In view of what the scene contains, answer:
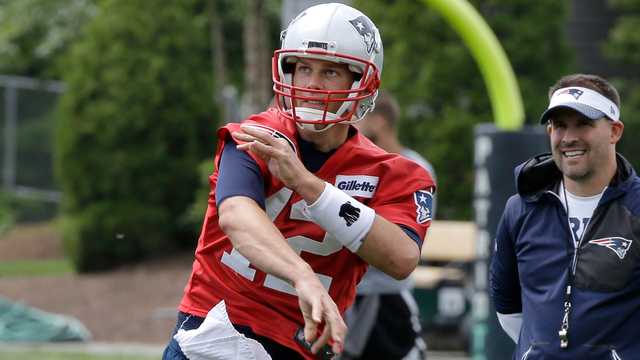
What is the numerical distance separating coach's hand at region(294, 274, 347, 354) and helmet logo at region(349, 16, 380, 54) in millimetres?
897

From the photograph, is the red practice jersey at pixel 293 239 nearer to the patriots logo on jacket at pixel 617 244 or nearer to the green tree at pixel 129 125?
the patriots logo on jacket at pixel 617 244

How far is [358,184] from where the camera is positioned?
13.8 feet

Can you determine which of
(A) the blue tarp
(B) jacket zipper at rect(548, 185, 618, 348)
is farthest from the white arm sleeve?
(A) the blue tarp

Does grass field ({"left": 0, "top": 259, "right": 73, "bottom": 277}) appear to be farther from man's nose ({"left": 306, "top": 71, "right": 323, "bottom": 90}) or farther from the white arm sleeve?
man's nose ({"left": 306, "top": 71, "right": 323, "bottom": 90})

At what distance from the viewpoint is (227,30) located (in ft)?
68.9

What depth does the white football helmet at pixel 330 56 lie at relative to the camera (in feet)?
13.4

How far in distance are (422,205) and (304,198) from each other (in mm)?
520

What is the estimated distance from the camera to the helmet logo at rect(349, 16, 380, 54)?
4.16 metres

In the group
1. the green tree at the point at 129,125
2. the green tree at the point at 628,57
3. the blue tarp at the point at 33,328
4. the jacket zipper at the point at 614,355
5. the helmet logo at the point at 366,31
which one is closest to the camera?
the helmet logo at the point at 366,31

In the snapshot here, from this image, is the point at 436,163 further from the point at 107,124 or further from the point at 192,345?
the point at 192,345

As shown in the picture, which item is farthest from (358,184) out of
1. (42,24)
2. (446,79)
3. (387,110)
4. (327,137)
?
(42,24)

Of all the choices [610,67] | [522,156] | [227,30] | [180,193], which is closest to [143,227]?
[180,193]

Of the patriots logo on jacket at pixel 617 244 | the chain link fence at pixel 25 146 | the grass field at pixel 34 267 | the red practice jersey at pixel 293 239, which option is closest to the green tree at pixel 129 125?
the grass field at pixel 34 267

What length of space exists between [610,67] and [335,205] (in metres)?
15.4
